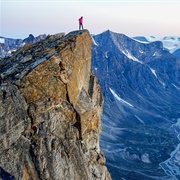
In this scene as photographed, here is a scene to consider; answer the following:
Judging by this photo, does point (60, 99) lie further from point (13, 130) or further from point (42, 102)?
point (13, 130)

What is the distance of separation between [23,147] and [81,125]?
26.8ft

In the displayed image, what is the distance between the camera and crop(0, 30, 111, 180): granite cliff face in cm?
2159

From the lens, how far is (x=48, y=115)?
25.2m

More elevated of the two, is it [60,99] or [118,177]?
[60,99]

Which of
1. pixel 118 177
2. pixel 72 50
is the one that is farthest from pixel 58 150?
pixel 118 177

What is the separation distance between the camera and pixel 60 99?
27.2m

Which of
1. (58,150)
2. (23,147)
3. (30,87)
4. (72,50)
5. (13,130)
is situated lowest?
(58,150)

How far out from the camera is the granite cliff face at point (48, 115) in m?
21.6

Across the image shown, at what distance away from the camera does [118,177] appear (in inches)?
5778

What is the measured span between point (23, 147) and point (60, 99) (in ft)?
20.9

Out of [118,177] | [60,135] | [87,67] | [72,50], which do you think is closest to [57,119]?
[60,135]

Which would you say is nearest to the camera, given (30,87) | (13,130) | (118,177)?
(13,130)

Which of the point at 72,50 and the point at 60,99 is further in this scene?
the point at 72,50

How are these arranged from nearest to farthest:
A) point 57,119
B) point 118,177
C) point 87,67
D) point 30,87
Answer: point 30,87 < point 57,119 < point 87,67 < point 118,177
